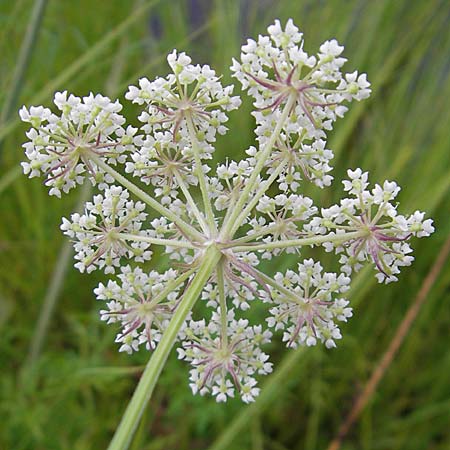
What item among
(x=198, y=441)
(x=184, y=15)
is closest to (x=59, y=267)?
(x=198, y=441)

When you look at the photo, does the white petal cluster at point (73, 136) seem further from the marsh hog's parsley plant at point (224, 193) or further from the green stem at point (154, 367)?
the green stem at point (154, 367)

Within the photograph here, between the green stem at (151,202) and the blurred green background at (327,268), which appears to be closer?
the green stem at (151,202)

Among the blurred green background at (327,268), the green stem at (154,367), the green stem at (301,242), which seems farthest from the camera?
the blurred green background at (327,268)

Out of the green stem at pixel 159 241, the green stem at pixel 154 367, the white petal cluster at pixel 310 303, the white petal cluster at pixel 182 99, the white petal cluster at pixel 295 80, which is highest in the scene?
the white petal cluster at pixel 295 80

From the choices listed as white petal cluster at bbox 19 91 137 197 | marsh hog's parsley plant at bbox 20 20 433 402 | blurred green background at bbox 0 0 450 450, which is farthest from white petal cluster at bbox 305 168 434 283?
blurred green background at bbox 0 0 450 450

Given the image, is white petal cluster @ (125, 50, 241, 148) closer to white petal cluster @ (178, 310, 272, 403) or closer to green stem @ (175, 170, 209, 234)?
green stem @ (175, 170, 209, 234)

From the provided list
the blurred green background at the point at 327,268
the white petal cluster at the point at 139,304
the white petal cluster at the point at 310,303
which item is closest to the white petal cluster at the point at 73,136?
the white petal cluster at the point at 139,304

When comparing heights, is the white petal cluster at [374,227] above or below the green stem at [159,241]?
above
